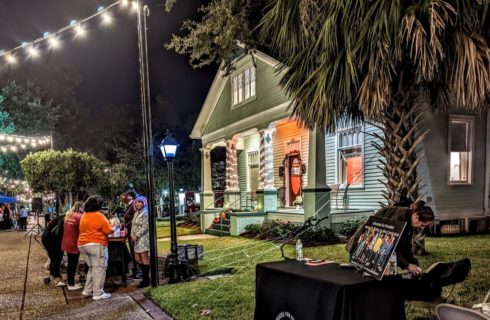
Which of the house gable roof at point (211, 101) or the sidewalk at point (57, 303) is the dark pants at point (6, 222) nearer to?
the house gable roof at point (211, 101)

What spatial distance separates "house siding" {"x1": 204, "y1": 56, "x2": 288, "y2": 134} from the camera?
14.9 meters

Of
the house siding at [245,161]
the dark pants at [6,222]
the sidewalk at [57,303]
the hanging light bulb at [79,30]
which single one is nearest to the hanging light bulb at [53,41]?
the hanging light bulb at [79,30]

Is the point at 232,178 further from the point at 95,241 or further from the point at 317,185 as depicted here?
the point at 95,241

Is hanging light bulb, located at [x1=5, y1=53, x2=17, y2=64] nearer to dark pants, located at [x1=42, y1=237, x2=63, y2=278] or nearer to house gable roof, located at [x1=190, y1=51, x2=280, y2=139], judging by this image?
dark pants, located at [x1=42, y1=237, x2=63, y2=278]

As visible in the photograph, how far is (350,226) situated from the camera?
11711mm

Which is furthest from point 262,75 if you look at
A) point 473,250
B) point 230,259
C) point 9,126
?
point 9,126

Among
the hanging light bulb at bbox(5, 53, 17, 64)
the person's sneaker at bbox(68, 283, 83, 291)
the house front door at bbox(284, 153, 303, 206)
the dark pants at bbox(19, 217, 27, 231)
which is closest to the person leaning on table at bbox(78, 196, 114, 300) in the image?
the person's sneaker at bbox(68, 283, 83, 291)

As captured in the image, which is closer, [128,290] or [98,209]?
[98,209]

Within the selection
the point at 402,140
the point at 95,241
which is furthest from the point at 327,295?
the point at 95,241

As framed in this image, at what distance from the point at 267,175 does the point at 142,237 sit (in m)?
8.09

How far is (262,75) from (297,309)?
13.0 m

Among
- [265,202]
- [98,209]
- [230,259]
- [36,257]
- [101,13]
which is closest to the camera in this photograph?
[98,209]

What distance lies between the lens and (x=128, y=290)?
25.7 ft

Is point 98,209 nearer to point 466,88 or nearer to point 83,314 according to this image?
point 83,314
